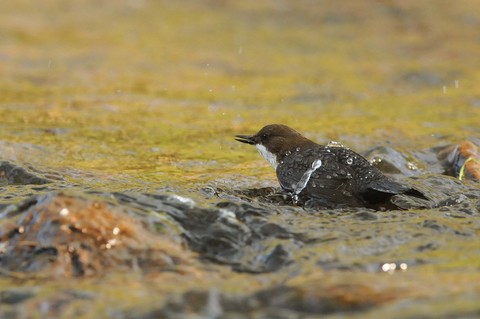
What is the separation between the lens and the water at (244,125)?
3922 mm

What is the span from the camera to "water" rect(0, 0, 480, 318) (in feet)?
12.9

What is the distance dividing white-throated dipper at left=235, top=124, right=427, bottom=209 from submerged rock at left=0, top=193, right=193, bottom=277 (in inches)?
64.1

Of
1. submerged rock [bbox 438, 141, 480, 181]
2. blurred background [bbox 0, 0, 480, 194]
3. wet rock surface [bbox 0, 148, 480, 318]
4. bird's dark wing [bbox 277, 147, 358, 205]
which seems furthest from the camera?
blurred background [bbox 0, 0, 480, 194]

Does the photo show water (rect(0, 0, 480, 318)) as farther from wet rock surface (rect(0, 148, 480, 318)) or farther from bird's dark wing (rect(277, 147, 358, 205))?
bird's dark wing (rect(277, 147, 358, 205))

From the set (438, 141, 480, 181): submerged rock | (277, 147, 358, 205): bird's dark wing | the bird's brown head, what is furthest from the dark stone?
(438, 141, 480, 181): submerged rock

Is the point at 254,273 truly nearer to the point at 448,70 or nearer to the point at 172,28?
the point at 448,70

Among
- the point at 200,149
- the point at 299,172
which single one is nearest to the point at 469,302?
the point at 299,172

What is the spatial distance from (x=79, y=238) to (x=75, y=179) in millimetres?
2173

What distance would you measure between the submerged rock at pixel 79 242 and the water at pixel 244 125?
0.31ft

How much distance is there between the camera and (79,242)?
14.2 feet

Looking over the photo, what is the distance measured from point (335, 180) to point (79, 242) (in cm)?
224

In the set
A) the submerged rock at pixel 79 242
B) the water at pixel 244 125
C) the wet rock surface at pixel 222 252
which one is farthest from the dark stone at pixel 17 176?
the submerged rock at pixel 79 242

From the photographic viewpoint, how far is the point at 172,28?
1612 centimetres

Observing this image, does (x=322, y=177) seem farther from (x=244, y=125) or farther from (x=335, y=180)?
(x=244, y=125)
